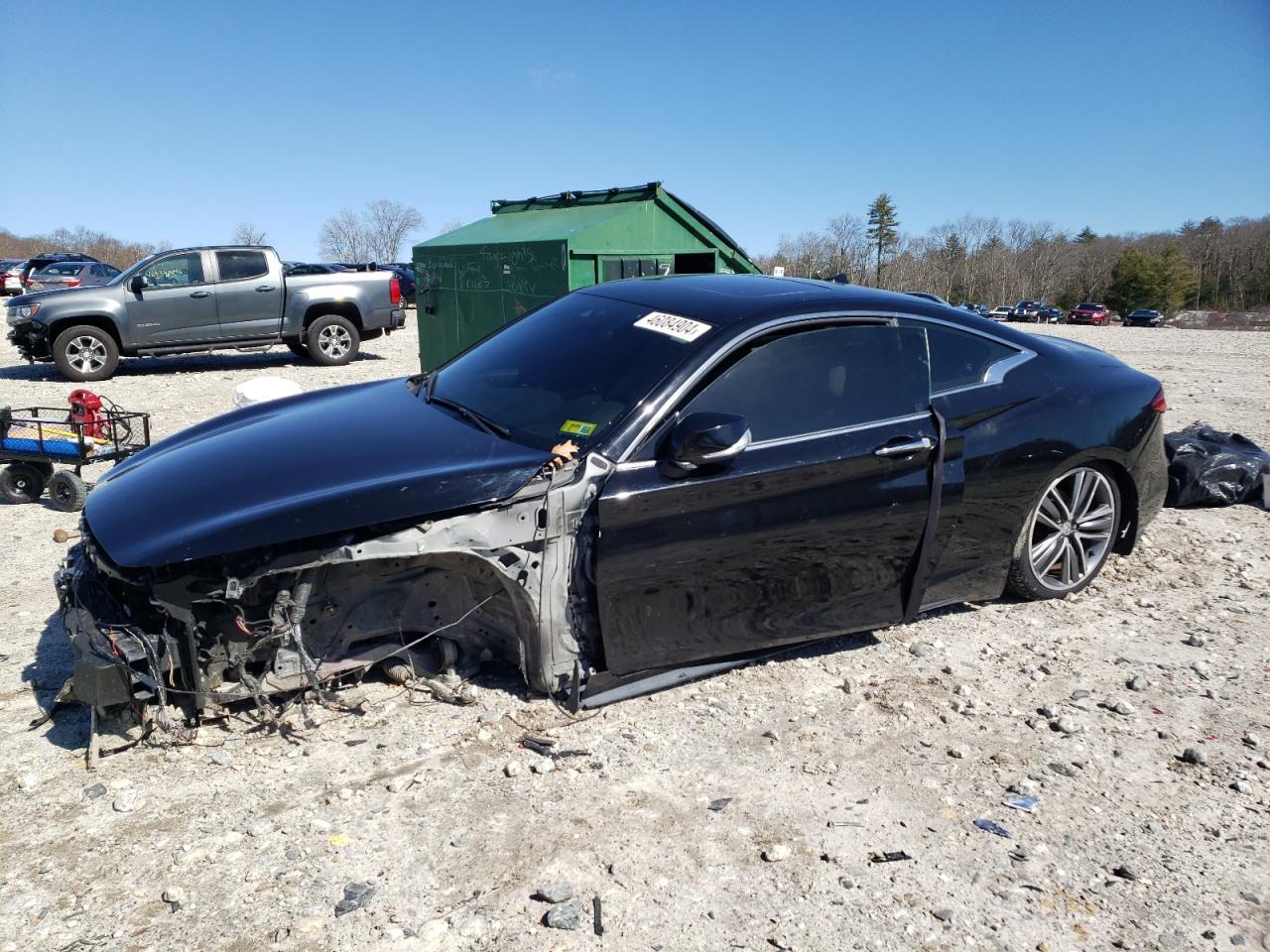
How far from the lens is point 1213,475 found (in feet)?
20.8

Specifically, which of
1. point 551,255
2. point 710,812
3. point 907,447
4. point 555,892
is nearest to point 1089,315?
point 551,255

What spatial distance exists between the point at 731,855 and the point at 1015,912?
2.57 feet

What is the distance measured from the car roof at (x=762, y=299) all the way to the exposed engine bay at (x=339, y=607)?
0.96 m

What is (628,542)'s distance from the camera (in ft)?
10.7

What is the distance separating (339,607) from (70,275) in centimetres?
2479

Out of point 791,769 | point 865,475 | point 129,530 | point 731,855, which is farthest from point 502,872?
point 865,475

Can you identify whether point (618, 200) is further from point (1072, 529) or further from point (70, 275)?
point (70, 275)

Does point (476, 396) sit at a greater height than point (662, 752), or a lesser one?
greater

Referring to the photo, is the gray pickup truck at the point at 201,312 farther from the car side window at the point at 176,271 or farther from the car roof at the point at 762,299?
the car roof at the point at 762,299

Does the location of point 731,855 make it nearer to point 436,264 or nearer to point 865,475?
point 865,475

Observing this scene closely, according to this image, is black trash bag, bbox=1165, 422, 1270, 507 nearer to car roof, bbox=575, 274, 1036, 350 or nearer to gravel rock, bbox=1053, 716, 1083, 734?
car roof, bbox=575, 274, 1036, 350

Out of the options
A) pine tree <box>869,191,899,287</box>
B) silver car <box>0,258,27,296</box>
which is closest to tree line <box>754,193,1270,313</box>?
pine tree <box>869,191,899,287</box>

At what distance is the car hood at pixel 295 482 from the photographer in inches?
118

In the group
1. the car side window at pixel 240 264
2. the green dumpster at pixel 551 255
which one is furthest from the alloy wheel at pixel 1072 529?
the car side window at pixel 240 264
